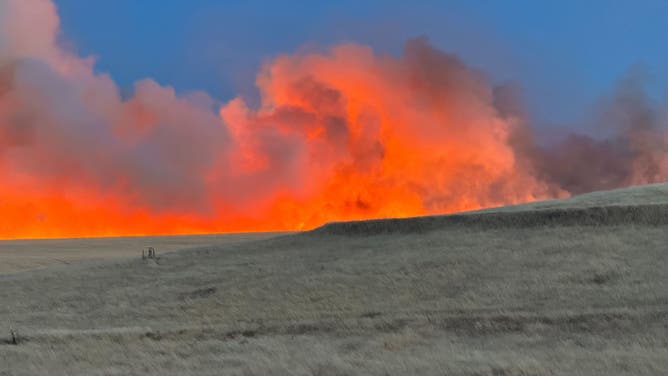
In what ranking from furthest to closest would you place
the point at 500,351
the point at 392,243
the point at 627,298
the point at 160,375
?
the point at 392,243, the point at 627,298, the point at 500,351, the point at 160,375

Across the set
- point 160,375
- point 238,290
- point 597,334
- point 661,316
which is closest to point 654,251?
point 661,316

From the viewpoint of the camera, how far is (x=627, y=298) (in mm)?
21328

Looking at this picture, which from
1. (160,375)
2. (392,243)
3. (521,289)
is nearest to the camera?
(160,375)

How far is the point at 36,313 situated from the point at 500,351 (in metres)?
18.7

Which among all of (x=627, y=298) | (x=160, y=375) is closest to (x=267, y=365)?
(x=160, y=375)

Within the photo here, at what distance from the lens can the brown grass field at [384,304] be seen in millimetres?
16469

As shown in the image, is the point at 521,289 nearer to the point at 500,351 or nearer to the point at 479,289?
the point at 479,289

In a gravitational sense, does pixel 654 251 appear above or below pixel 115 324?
above

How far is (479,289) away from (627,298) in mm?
4834

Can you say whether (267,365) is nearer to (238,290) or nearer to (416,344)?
(416,344)

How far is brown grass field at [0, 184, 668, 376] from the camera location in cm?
1647

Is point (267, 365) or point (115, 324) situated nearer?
point (267, 365)

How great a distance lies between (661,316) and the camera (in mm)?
19297

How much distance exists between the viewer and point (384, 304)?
23.6 meters
